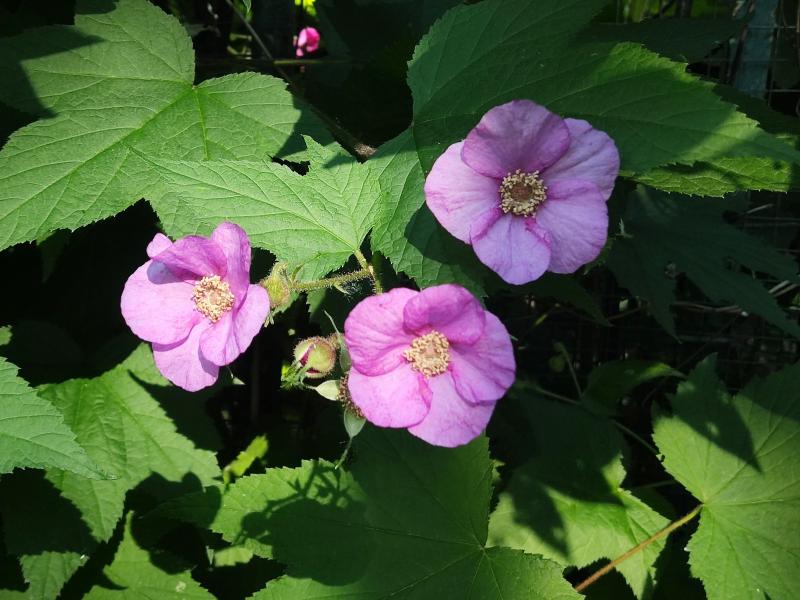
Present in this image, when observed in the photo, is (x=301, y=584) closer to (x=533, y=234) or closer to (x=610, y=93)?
(x=533, y=234)

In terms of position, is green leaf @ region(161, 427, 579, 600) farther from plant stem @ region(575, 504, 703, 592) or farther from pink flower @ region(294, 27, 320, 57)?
pink flower @ region(294, 27, 320, 57)

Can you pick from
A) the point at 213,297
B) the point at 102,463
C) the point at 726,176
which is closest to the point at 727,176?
the point at 726,176

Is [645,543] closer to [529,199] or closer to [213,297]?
[529,199]

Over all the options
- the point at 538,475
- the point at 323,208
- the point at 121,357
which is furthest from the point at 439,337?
the point at 121,357

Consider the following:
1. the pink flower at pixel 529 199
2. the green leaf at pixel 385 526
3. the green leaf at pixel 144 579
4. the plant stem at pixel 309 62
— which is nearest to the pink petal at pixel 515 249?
the pink flower at pixel 529 199

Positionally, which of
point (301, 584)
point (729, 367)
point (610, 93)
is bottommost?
point (729, 367)

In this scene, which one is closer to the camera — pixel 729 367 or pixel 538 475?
pixel 538 475
